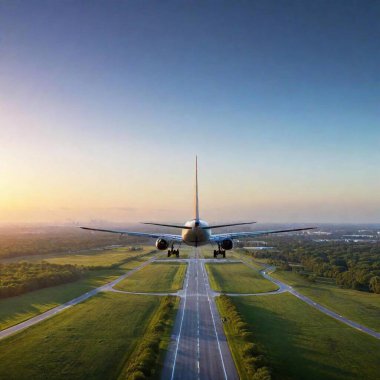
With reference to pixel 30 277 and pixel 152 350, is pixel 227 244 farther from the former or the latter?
pixel 30 277

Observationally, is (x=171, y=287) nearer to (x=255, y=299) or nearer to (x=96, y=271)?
(x=255, y=299)

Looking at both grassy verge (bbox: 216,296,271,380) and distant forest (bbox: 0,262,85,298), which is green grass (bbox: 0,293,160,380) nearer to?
grassy verge (bbox: 216,296,271,380)

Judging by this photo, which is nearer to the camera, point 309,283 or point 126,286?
point 126,286

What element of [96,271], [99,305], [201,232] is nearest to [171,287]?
[99,305]

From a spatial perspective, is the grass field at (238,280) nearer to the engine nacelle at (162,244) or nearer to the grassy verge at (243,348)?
the grassy verge at (243,348)

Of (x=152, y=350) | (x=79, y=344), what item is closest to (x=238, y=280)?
(x=152, y=350)

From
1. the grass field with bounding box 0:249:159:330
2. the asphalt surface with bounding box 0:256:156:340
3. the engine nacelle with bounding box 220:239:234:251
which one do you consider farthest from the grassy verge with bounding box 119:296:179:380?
the grass field with bounding box 0:249:159:330
